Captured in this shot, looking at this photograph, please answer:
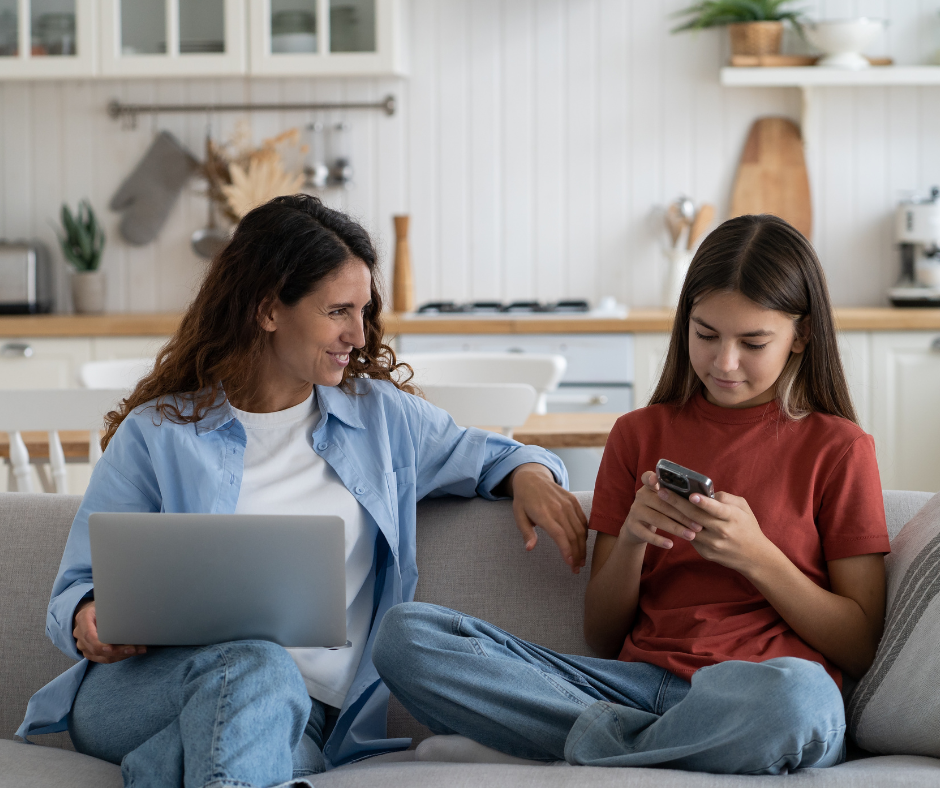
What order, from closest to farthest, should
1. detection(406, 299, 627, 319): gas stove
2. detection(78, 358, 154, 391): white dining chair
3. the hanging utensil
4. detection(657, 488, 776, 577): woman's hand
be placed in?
detection(657, 488, 776, 577): woman's hand < detection(78, 358, 154, 391): white dining chair < detection(406, 299, 627, 319): gas stove < the hanging utensil

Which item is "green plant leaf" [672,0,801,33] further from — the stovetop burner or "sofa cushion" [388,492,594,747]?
"sofa cushion" [388,492,594,747]

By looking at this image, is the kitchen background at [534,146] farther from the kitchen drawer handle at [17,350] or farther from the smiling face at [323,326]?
the smiling face at [323,326]

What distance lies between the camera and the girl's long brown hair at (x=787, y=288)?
4.45ft

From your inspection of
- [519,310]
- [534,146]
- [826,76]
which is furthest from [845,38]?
[519,310]

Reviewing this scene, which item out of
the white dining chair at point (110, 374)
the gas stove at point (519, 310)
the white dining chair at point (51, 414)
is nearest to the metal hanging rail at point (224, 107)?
the gas stove at point (519, 310)

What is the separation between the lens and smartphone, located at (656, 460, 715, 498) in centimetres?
118

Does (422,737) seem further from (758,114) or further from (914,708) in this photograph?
(758,114)

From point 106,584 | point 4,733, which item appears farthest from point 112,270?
point 106,584

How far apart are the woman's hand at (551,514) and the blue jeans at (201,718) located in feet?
1.30

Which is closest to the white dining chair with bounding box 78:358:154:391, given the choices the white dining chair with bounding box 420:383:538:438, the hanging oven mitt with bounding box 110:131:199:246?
the white dining chair with bounding box 420:383:538:438

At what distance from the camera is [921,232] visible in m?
3.50

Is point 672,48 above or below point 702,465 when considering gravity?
above

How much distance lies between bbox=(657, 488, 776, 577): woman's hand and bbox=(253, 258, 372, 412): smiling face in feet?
1.60

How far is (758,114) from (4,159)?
2.84 m
